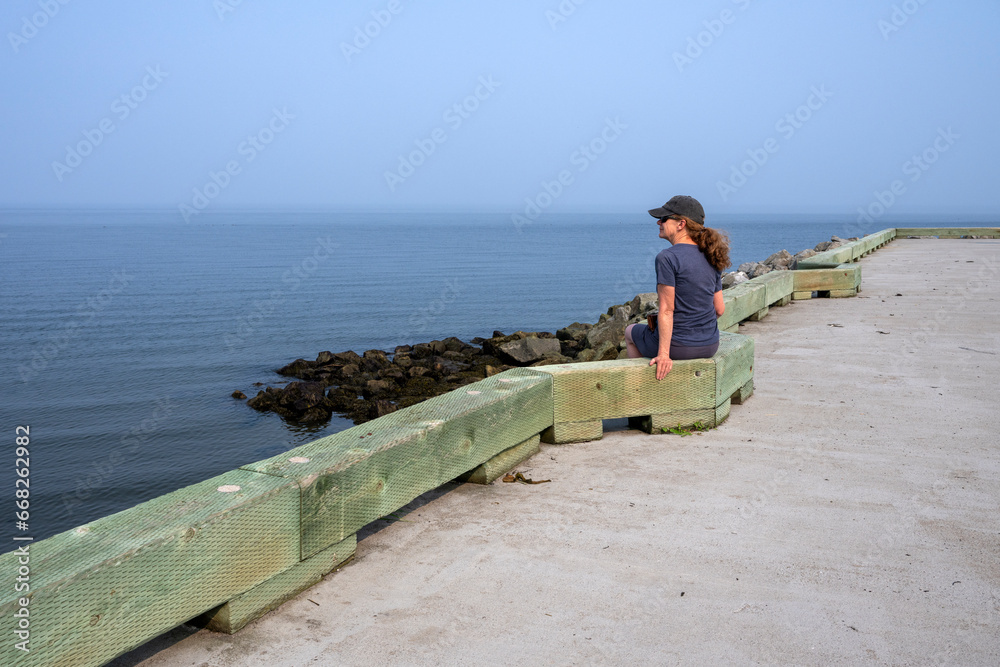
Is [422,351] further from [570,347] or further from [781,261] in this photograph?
[781,261]

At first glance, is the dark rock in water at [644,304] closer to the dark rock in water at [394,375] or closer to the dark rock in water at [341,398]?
the dark rock in water at [394,375]

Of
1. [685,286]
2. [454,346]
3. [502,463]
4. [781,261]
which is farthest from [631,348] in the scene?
[781,261]

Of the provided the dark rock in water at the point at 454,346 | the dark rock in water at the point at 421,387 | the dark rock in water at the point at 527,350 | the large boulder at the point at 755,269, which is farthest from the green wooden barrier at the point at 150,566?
the large boulder at the point at 755,269

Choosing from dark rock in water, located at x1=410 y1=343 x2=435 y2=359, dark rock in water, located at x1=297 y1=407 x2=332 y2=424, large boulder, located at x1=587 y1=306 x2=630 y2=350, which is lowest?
dark rock in water, located at x1=297 y1=407 x2=332 y2=424

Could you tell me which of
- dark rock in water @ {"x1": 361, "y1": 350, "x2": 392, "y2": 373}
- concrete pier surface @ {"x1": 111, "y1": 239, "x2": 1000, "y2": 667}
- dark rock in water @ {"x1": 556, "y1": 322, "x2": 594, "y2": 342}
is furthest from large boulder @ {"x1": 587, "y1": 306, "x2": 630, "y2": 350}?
concrete pier surface @ {"x1": 111, "y1": 239, "x2": 1000, "y2": 667}

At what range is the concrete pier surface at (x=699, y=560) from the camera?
340 cm

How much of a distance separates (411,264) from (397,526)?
165 ft

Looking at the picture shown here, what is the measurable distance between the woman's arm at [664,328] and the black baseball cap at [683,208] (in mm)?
605

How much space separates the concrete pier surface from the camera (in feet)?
11.2

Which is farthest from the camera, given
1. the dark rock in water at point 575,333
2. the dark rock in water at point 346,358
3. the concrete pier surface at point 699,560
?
the dark rock in water at point 575,333

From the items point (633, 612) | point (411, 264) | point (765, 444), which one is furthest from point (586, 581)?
point (411, 264)

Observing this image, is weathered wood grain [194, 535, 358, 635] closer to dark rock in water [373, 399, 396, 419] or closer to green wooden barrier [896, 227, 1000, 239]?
dark rock in water [373, 399, 396, 419]

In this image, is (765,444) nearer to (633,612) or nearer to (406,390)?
(633,612)

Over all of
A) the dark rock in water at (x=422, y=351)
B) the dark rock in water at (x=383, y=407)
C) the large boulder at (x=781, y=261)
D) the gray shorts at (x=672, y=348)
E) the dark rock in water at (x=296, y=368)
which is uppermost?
the large boulder at (x=781, y=261)
